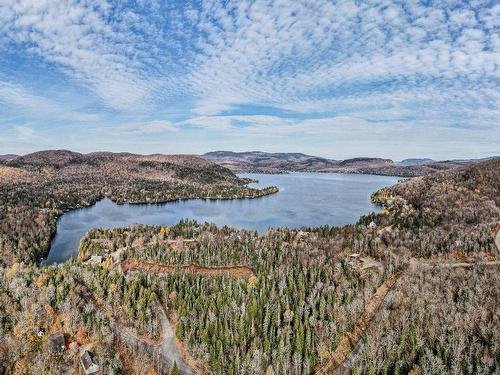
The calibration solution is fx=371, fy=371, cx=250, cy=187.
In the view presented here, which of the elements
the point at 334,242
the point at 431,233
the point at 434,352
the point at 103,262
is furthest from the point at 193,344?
the point at 431,233

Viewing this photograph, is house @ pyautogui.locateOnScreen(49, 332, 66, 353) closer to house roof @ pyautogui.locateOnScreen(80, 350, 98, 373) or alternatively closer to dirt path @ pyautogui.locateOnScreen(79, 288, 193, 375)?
house roof @ pyautogui.locateOnScreen(80, 350, 98, 373)

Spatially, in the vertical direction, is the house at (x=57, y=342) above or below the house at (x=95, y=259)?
below

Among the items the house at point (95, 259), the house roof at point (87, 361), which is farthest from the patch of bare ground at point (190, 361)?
A: the house at point (95, 259)

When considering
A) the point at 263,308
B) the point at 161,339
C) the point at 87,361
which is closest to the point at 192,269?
the point at 263,308

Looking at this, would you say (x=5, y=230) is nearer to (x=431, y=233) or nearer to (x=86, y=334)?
(x=86, y=334)

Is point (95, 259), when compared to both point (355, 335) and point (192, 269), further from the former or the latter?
point (355, 335)

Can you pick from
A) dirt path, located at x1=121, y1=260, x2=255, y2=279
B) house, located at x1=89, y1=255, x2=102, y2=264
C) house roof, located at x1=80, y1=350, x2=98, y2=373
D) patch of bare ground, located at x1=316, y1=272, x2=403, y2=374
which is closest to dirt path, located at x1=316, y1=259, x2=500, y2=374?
patch of bare ground, located at x1=316, y1=272, x2=403, y2=374

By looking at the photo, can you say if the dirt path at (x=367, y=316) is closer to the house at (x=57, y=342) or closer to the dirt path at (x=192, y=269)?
the dirt path at (x=192, y=269)
